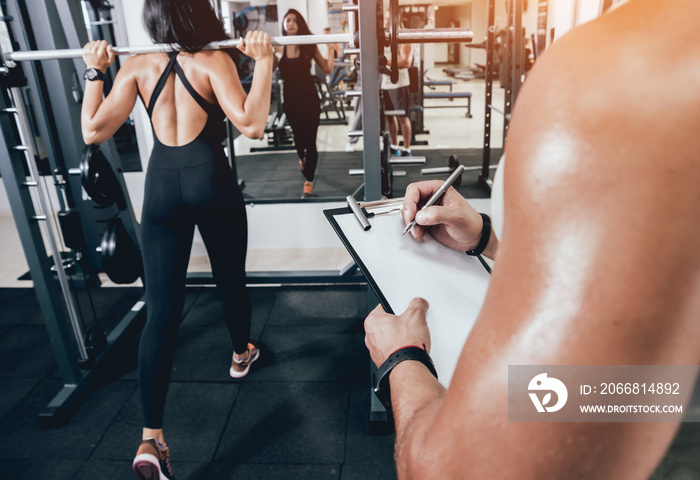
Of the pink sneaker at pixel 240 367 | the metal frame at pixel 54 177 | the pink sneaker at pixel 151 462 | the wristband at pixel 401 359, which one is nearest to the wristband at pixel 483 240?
the wristband at pixel 401 359

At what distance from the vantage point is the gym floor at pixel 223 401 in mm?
1732

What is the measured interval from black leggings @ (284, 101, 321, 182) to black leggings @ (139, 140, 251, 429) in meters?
2.42

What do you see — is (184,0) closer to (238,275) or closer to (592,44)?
(238,275)

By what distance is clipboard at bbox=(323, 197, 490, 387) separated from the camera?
73 cm

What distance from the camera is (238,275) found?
1870 mm

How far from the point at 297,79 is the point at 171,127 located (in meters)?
2.55

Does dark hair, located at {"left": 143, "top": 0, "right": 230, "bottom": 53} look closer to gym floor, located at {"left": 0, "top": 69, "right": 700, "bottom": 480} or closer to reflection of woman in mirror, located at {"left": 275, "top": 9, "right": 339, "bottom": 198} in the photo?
gym floor, located at {"left": 0, "top": 69, "right": 700, "bottom": 480}

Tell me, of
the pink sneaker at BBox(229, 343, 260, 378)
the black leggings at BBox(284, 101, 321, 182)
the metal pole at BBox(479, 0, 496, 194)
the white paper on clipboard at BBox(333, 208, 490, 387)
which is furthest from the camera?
the black leggings at BBox(284, 101, 321, 182)

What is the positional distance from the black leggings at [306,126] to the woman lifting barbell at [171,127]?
2.39 meters

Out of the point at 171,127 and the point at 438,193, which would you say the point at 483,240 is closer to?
the point at 438,193

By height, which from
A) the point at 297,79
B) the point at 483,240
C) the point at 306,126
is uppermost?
the point at 297,79

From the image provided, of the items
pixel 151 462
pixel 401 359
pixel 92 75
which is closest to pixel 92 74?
pixel 92 75

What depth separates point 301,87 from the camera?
394cm

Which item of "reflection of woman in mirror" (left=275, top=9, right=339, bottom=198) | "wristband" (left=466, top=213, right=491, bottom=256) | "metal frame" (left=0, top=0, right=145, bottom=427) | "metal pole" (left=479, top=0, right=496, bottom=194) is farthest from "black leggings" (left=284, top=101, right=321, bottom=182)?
"wristband" (left=466, top=213, right=491, bottom=256)
